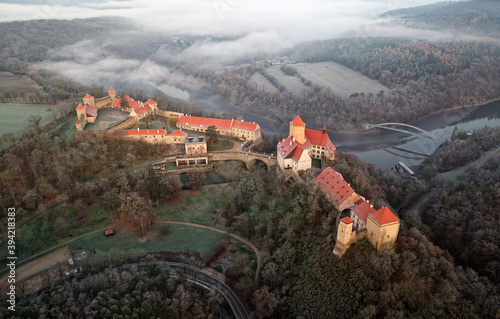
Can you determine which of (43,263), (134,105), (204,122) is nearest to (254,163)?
(204,122)

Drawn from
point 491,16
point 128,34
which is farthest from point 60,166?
point 491,16

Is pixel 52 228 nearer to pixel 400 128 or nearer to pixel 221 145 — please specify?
pixel 221 145

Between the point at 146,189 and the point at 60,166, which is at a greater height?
the point at 60,166

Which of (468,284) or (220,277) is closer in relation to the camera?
(468,284)

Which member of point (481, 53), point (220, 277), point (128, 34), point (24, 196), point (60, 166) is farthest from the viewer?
point (128, 34)

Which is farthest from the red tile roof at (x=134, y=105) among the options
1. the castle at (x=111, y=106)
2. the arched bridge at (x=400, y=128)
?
the arched bridge at (x=400, y=128)

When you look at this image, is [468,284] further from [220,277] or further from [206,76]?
[206,76]
